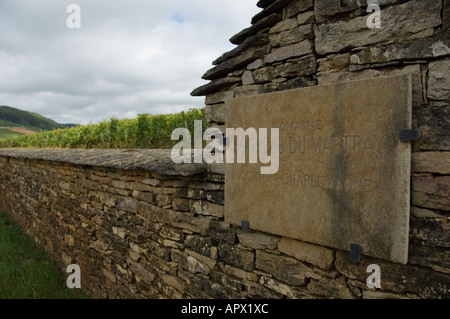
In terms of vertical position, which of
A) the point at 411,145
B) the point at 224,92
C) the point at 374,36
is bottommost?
the point at 411,145

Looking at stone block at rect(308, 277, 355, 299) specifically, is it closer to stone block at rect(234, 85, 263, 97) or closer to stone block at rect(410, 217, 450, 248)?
stone block at rect(410, 217, 450, 248)

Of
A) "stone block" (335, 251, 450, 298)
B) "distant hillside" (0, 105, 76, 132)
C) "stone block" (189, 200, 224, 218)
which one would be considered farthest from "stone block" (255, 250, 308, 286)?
"distant hillside" (0, 105, 76, 132)

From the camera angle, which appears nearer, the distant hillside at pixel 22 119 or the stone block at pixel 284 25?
the stone block at pixel 284 25

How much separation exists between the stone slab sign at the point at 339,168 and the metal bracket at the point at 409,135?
0.9 inches

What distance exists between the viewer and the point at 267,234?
7.93 ft

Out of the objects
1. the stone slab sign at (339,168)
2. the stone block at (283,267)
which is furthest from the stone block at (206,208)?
the stone block at (283,267)

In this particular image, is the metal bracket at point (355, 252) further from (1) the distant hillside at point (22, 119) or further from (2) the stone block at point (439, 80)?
(1) the distant hillside at point (22, 119)

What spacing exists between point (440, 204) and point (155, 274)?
302 centimetres

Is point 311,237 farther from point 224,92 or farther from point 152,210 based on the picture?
point 152,210

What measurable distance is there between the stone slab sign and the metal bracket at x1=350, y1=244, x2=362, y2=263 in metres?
0.02

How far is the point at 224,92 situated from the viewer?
273 cm

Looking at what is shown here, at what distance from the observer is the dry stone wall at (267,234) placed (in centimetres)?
164

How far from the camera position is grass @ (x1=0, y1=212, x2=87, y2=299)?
4.51 meters

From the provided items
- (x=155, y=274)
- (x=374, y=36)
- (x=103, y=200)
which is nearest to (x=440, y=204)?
(x=374, y=36)
